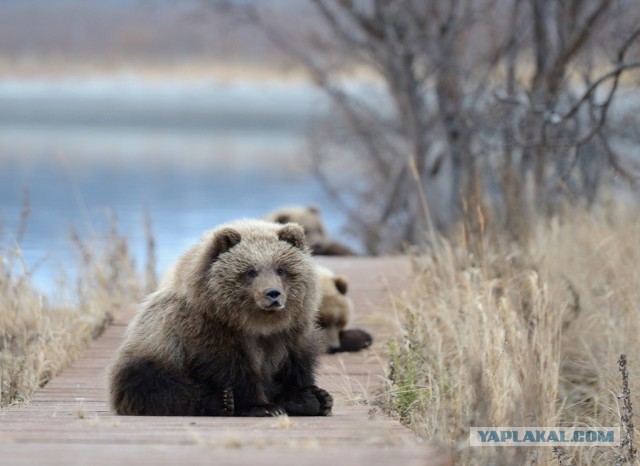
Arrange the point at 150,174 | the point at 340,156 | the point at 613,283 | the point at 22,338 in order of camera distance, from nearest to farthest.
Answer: the point at 22,338, the point at 613,283, the point at 340,156, the point at 150,174

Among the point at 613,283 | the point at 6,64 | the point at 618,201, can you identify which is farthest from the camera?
the point at 6,64

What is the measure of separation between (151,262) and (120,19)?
50.7 metres

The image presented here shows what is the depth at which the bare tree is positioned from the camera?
9.59m

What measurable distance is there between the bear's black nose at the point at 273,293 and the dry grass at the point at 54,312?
203 cm

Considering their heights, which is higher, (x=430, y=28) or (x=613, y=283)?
(x=430, y=28)

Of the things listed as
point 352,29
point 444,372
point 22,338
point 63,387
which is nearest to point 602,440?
point 444,372

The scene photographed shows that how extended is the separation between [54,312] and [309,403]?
4354mm

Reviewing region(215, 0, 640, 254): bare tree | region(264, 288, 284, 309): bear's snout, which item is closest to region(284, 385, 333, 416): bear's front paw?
region(264, 288, 284, 309): bear's snout

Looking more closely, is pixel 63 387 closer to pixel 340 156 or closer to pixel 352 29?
pixel 352 29

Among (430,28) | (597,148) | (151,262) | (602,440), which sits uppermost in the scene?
(430,28)

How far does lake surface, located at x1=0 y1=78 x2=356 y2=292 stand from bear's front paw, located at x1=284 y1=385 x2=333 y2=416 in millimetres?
3614

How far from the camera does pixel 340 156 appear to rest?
2111 cm

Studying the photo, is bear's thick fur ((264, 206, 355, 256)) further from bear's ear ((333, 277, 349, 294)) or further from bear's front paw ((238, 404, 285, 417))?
bear's front paw ((238, 404, 285, 417))

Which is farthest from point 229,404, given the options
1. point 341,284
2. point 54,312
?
point 54,312
